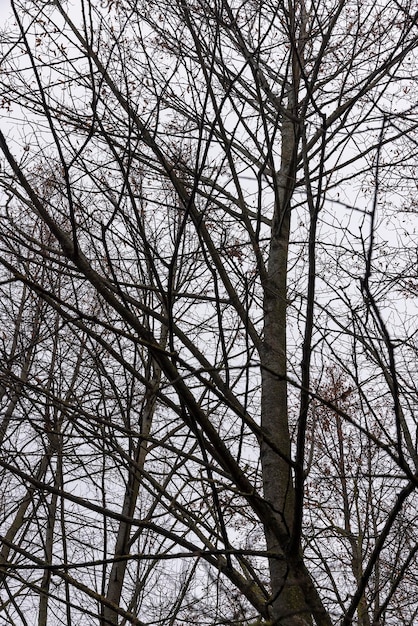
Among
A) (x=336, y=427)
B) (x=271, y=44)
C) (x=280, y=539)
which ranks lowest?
(x=280, y=539)

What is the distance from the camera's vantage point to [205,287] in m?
5.87

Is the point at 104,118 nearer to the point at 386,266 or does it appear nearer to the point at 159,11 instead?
the point at 159,11

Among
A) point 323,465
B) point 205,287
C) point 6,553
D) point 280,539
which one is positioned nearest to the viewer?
point 280,539

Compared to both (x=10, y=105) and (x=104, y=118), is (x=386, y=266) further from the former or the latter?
(x=10, y=105)

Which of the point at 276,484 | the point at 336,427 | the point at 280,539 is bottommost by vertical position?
the point at 280,539

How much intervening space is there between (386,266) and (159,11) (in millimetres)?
2848

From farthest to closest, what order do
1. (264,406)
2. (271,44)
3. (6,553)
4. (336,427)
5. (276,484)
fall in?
(336,427) < (6,553) < (271,44) < (264,406) < (276,484)

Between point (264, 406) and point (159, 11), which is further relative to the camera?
point (159, 11)

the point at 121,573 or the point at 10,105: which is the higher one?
the point at 10,105

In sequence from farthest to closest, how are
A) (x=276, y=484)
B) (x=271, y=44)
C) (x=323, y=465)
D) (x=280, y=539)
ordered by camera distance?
1. (x=323, y=465)
2. (x=271, y=44)
3. (x=276, y=484)
4. (x=280, y=539)

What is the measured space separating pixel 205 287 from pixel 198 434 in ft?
13.5

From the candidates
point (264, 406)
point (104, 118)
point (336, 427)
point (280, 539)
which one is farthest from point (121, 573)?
point (336, 427)

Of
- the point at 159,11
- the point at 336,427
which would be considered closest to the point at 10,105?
the point at 159,11

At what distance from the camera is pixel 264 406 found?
2.53m
